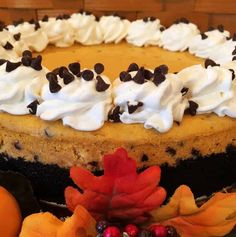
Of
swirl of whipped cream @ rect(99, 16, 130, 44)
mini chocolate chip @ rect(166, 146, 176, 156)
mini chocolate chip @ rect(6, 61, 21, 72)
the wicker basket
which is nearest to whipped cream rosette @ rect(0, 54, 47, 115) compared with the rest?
mini chocolate chip @ rect(6, 61, 21, 72)

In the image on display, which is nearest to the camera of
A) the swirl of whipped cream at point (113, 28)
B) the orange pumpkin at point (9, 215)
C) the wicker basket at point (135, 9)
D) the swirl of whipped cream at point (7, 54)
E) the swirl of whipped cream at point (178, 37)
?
the orange pumpkin at point (9, 215)

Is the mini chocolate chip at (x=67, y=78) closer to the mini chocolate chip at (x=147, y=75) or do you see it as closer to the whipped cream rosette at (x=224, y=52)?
the mini chocolate chip at (x=147, y=75)

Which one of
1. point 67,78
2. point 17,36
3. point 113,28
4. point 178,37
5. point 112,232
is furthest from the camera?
point 113,28

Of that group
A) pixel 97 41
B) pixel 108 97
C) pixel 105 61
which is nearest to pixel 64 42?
pixel 97 41

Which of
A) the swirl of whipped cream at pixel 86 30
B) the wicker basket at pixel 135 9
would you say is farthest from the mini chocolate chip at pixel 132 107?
the wicker basket at pixel 135 9

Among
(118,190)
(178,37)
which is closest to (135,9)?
(178,37)

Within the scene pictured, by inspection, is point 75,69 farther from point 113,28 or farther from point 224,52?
point 113,28
